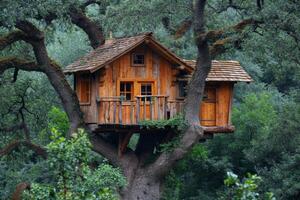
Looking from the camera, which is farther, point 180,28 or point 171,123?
point 180,28

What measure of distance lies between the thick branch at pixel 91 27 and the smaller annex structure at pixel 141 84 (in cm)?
115

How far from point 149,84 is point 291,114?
8.27 m

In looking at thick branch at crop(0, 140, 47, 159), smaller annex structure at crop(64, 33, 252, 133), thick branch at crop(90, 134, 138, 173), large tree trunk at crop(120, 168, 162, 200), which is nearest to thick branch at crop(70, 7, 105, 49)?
smaller annex structure at crop(64, 33, 252, 133)

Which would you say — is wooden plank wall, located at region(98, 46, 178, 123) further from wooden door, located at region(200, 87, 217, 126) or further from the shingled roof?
wooden door, located at region(200, 87, 217, 126)

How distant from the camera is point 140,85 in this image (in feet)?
90.2

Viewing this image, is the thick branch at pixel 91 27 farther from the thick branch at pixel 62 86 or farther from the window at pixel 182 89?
the window at pixel 182 89

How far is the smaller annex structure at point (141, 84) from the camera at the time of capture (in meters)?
26.8

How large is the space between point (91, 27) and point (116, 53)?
3.46m

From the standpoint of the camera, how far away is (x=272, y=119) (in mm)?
35938

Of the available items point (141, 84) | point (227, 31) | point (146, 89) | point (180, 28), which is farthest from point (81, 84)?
point (227, 31)

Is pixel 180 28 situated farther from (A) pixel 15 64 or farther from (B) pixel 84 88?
(A) pixel 15 64

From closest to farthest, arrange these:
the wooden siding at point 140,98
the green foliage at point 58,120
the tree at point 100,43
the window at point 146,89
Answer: the tree at point 100,43
the wooden siding at point 140,98
the window at point 146,89
the green foliage at point 58,120

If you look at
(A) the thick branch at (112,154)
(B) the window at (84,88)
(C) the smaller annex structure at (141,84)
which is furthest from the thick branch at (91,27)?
(A) the thick branch at (112,154)

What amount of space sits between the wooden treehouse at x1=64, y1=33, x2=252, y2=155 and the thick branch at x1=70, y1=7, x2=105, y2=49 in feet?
4.02
